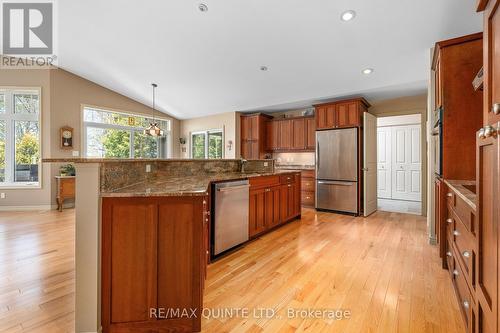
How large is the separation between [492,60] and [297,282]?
77.0 inches

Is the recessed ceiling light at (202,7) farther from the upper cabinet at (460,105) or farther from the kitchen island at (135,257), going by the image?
the upper cabinet at (460,105)

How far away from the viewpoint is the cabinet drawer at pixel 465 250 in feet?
4.03

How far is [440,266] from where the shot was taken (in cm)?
235

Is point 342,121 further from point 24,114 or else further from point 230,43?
point 24,114

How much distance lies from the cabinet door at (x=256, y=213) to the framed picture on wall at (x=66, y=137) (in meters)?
4.98

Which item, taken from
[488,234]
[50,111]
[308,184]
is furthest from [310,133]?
[50,111]

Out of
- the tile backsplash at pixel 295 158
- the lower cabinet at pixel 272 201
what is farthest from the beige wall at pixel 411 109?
the lower cabinet at pixel 272 201

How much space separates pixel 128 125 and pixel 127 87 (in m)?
1.24

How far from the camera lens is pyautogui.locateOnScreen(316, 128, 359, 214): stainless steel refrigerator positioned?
4.50m

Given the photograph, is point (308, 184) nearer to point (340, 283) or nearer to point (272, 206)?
point (272, 206)

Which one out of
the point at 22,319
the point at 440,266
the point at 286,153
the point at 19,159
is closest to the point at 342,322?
the point at 440,266

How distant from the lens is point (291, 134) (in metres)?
5.91

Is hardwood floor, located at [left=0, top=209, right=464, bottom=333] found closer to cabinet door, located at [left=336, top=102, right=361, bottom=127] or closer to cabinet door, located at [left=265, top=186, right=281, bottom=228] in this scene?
cabinet door, located at [left=265, top=186, right=281, bottom=228]

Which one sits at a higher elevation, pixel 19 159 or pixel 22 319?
pixel 19 159
